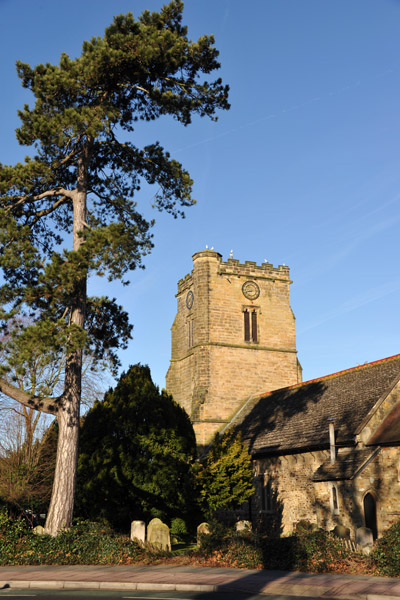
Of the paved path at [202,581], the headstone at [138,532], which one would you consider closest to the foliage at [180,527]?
the headstone at [138,532]

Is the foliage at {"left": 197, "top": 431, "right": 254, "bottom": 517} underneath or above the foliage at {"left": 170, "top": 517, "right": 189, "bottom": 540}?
above

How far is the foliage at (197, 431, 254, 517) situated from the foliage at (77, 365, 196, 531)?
1.02m

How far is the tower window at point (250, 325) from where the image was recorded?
41.3 metres

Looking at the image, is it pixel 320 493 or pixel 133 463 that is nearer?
pixel 320 493

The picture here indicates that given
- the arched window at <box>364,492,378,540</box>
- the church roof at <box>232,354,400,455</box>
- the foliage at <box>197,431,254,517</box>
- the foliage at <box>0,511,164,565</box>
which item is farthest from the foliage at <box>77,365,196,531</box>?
the foliage at <box>0,511,164,565</box>

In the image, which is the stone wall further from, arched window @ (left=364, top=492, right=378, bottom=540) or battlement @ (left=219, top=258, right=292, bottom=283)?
battlement @ (left=219, top=258, right=292, bottom=283)

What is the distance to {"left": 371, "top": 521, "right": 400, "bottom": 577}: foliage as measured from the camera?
38.6 ft

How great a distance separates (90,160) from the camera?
20.3 metres

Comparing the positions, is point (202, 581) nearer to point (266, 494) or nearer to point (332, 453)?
point (332, 453)

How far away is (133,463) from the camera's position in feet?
78.8

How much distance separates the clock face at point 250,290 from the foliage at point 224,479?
16.8 metres

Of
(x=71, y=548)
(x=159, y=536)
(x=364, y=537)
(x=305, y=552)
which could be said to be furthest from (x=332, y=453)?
(x=71, y=548)

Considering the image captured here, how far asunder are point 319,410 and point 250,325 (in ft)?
47.0

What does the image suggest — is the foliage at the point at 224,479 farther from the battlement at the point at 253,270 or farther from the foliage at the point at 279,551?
the battlement at the point at 253,270
